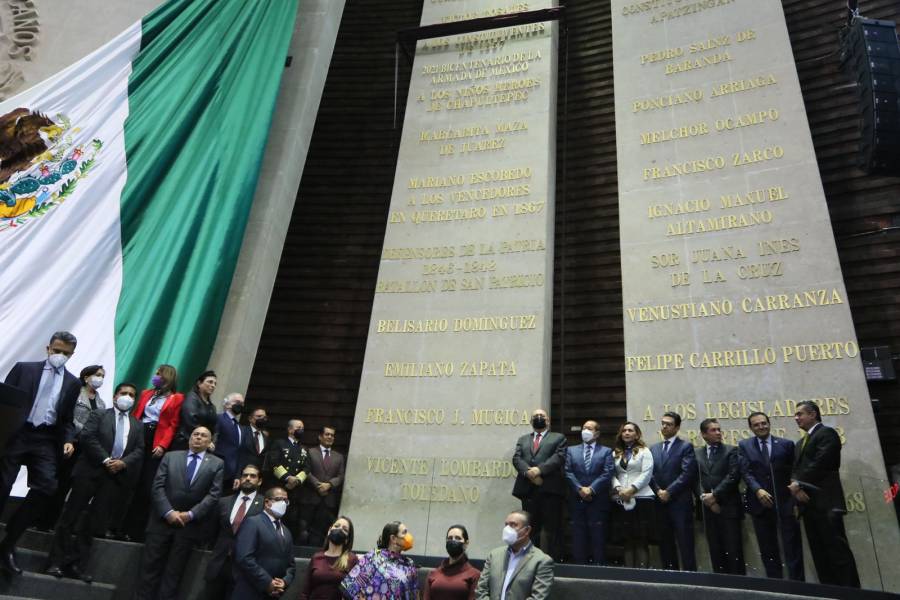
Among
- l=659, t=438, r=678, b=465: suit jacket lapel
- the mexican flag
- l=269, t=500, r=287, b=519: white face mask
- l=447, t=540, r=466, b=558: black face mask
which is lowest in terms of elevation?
l=447, t=540, r=466, b=558: black face mask

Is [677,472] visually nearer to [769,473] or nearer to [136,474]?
[769,473]

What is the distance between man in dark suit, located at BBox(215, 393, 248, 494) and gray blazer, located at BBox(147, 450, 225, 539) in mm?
692

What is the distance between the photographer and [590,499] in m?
6.07

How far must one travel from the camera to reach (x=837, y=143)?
8.64 m

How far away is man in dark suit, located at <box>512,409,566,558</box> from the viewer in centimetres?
638

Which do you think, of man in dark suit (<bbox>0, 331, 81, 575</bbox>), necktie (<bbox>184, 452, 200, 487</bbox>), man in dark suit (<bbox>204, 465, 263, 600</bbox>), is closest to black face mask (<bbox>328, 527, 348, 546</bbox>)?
man in dark suit (<bbox>204, 465, 263, 600</bbox>)

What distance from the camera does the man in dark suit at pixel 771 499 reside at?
5.71 m

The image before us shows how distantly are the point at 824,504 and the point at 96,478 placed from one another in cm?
540

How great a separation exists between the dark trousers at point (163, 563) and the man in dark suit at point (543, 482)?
2.74 metres

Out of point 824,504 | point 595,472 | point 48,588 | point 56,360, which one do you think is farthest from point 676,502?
point 56,360

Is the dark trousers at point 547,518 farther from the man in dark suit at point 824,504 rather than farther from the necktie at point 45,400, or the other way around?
the necktie at point 45,400

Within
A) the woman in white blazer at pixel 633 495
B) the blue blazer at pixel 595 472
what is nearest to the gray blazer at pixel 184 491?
the blue blazer at pixel 595 472

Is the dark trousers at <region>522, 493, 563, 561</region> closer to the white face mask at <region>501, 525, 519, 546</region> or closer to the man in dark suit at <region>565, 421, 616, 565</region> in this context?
the man in dark suit at <region>565, 421, 616, 565</region>

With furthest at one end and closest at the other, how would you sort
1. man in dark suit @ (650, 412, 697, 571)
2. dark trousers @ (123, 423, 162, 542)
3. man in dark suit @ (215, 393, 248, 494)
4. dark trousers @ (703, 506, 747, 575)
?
man in dark suit @ (215, 393, 248, 494)
dark trousers @ (123, 423, 162, 542)
man in dark suit @ (650, 412, 697, 571)
dark trousers @ (703, 506, 747, 575)
